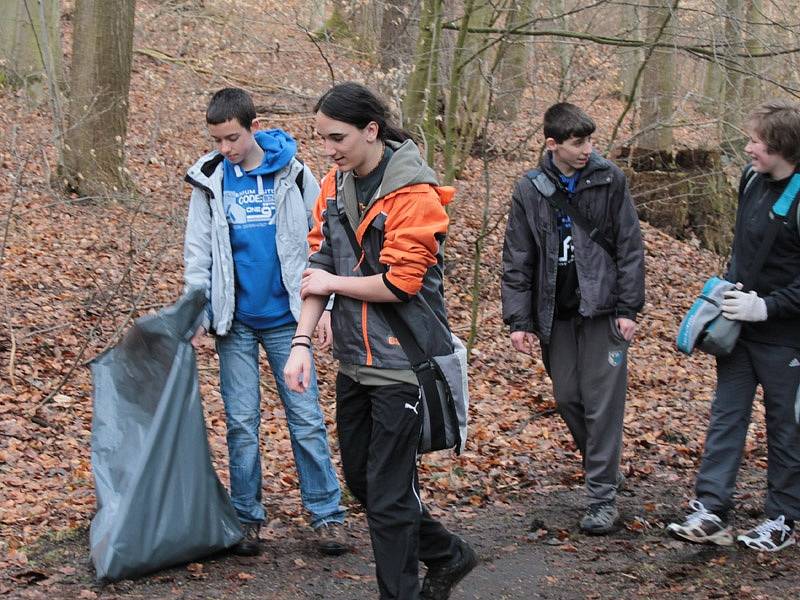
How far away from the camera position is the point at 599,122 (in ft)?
60.4

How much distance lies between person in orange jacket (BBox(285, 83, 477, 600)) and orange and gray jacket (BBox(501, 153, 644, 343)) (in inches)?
51.0

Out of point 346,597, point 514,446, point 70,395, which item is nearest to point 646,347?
point 514,446

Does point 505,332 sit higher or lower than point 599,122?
lower

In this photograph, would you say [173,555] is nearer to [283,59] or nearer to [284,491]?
[284,491]

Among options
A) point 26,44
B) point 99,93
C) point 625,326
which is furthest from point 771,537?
point 26,44

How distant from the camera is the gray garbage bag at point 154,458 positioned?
394cm

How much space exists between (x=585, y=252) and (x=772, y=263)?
865 mm

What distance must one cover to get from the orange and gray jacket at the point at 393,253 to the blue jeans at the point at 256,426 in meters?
0.91

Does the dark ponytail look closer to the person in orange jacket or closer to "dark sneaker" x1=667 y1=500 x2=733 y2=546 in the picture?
the person in orange jacket

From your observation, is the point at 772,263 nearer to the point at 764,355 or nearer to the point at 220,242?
the point at 764,355

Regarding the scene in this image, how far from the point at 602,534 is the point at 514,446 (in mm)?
1918

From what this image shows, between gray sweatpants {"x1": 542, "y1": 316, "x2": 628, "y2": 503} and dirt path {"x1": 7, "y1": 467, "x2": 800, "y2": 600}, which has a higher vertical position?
gray sweatpants {"x1": 542, "y1": 316, "x2": 628, "y2": 503}

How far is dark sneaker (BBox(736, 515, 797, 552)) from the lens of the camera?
453 centimetres

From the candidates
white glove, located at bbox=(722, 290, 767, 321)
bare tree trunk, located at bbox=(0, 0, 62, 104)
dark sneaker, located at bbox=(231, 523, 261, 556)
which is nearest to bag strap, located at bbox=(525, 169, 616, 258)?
white glove, located at bbox=(722, 290, 767, 321)
